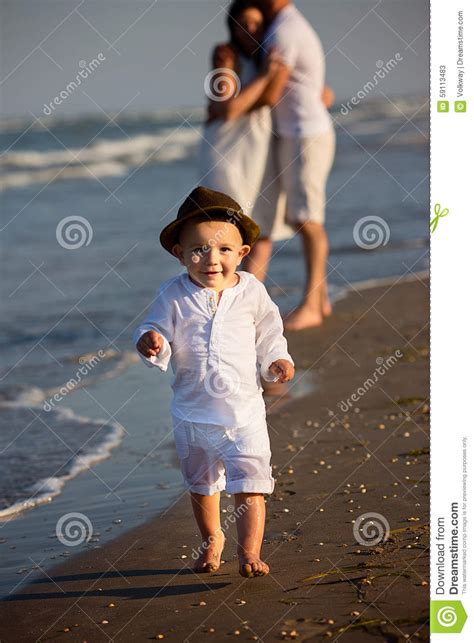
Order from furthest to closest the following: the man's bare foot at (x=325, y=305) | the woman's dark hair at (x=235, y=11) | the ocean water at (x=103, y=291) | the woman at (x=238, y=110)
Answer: the man's bare foot at (x=325, y=305) < the woman's dark hair at (x=235, y=11) < the woman at (x=238, y=110) < the ocean water at (x=103, y=291)

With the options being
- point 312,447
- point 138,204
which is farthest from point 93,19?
point 312,447

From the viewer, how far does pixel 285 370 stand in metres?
3.12

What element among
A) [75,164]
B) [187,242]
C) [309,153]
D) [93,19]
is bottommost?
[187,242]

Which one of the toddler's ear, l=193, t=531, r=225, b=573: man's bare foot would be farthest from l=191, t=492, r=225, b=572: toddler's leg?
the toddler's ear

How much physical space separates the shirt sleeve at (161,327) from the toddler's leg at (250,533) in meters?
0.45

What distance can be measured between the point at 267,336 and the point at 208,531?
60 centimetres

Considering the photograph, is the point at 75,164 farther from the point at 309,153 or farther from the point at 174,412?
the point at 174,412

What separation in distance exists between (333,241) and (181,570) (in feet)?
21.1

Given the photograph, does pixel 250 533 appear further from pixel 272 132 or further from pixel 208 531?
pixel 272 132

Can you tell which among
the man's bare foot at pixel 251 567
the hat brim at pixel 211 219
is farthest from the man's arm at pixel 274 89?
the man's bare foot at pixel 251 567

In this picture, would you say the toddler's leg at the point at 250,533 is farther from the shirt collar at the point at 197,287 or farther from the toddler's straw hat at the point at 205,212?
the toddler's straw hat at the point at 205,212

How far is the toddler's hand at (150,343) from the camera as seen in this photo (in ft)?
9.96

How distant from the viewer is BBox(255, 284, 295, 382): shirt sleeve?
3.17 metres
